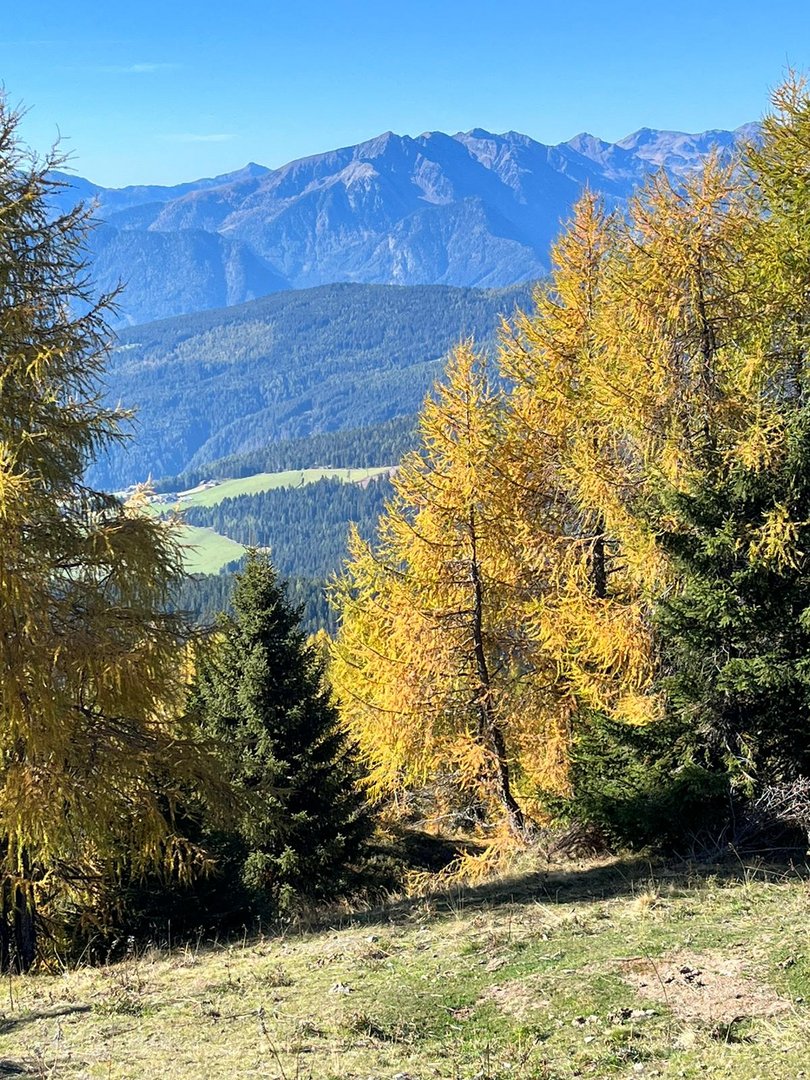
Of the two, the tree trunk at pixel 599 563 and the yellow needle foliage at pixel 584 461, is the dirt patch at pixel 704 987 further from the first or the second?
the tree trunk at pixel 599 563

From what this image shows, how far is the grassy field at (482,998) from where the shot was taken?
5.59m

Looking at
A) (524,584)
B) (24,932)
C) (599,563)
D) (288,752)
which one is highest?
(599,563)

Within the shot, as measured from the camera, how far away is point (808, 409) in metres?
9.64

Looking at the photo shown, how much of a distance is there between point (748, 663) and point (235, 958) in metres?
6.55

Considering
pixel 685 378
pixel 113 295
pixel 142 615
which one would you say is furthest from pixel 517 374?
pixel 142 615

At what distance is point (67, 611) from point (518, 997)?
20.6ft

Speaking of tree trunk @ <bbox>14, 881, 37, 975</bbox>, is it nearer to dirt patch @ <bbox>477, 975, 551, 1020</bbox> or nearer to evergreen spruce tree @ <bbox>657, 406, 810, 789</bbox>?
dirt patch @ <bbox>477, 975, 551, 1020</bbox>

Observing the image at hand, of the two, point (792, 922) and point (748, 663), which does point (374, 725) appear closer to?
point (748, 663)

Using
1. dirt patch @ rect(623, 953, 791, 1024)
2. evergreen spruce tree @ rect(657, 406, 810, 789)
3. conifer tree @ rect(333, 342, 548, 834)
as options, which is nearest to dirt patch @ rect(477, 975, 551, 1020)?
dirt patch @ rect(623, 953, 791, 1024)

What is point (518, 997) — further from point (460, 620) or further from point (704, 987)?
point (460, 620)

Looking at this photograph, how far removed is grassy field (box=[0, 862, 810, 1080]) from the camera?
5594 mm

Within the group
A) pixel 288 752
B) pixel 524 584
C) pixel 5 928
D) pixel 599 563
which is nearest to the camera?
pixel 5 928

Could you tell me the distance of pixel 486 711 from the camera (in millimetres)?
14844

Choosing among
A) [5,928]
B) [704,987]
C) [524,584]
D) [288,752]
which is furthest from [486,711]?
[704,987]
